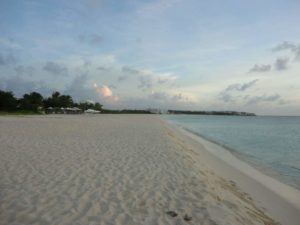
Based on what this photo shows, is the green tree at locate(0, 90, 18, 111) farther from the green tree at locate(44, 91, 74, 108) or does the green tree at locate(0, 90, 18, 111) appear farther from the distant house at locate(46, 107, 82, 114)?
the green tree at locate(44, 91, 74, 108)

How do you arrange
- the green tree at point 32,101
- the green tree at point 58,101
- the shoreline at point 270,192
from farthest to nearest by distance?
the green tree at point 58,101, the green tree at point 32,101, the shoreline at point 270,192

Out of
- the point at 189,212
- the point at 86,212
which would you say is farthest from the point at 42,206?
the point at 189,212

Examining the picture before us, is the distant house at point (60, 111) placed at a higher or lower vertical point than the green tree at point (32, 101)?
lower

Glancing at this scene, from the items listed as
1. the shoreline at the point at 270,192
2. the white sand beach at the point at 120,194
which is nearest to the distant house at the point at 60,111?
the white sand beach at the point at 120,194

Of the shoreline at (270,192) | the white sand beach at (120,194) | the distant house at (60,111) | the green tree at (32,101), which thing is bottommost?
the shoreline at (270,192)

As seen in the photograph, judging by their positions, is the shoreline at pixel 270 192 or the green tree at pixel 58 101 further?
the green tree at pixel 58 101

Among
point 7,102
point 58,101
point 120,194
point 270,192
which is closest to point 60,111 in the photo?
point 58,101

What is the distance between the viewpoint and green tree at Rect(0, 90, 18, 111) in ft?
262

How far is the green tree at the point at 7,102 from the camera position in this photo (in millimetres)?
79875

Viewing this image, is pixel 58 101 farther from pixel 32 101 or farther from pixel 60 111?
pixel 32 101

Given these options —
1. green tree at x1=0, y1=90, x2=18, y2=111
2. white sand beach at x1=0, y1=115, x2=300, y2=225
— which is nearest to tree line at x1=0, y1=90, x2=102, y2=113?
green tree at x1=0, y1=90, x2=18, y2=111

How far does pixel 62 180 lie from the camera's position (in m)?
7.93

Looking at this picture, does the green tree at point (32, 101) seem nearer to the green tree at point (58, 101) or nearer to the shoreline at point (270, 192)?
the green tree at point (58, 101)

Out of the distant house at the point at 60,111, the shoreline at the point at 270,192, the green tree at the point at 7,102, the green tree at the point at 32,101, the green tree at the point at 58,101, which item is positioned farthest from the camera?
the green tree at the point at 58,101
